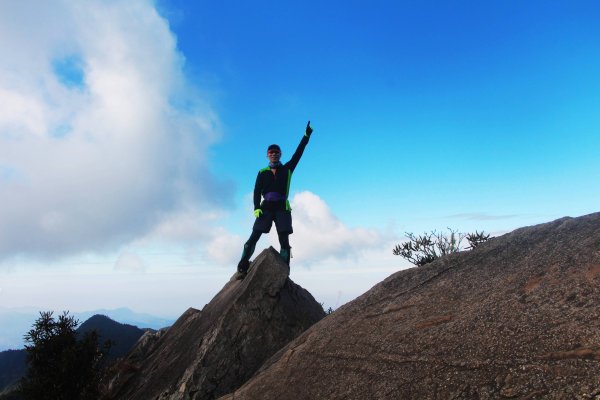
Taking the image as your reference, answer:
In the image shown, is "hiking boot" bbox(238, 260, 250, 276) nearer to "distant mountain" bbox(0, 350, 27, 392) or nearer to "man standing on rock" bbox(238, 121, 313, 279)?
"man standing on rock" bbox(238, 121, 313, 279)

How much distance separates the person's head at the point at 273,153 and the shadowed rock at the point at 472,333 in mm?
5780

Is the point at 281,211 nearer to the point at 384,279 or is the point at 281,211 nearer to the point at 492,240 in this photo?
the point at 384,279

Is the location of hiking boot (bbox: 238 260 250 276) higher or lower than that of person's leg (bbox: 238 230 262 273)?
lower

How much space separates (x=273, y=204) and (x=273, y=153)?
166cm

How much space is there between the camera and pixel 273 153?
13.0 meters

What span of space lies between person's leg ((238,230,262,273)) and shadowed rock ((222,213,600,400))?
431cm

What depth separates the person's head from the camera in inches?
512

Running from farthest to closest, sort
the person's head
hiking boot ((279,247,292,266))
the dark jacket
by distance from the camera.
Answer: the person's head
the dark jacket
hiking boot ((279,247,292,266))

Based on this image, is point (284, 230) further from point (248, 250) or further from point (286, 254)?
point (248, 250)

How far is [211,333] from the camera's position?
10.1m

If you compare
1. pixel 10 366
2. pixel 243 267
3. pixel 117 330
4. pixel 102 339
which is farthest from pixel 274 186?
pixel 10 366

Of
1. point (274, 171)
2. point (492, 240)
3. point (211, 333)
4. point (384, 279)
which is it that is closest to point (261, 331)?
point (211, 333)

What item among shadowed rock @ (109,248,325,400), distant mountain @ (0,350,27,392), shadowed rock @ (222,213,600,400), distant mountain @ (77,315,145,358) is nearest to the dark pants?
shadowed rock @ (109,248,325,400)

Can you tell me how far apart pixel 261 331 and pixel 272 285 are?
137 cm
